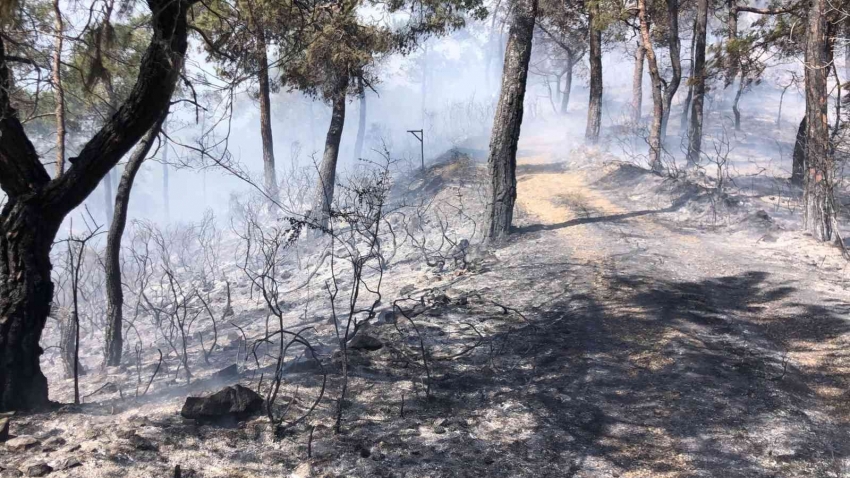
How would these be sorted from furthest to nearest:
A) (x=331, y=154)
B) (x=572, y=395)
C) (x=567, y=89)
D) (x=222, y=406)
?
(x=567, y=89) → (x=331, y=154) → (x=572, y=395) → (x=222, y=406)

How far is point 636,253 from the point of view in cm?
818

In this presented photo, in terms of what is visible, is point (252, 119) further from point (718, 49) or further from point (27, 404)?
point (27, 404)

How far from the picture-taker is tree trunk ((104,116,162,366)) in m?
7.61

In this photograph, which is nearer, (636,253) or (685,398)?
(685,398)

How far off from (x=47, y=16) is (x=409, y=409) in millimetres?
5660

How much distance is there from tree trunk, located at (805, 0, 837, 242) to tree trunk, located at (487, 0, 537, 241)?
13.1 feet

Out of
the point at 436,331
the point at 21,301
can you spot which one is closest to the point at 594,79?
the point at 436,331

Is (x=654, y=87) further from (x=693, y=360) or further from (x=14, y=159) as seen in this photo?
(x=14, y=159)

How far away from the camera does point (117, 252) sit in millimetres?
7875

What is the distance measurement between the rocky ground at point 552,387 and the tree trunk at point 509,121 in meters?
1.32

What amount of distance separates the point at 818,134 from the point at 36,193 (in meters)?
9.43

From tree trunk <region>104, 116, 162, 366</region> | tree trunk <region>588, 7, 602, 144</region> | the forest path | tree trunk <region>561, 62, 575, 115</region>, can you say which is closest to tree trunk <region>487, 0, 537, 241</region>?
the forest path

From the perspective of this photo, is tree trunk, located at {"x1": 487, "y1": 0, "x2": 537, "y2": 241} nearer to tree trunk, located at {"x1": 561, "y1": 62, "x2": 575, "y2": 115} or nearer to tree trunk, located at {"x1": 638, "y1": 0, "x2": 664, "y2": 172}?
tree trunk, located at {"x1": 638, "y1": 0, "x2": 664, "y2": 172}

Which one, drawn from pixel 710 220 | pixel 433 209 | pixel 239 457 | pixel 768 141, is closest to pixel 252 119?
pixel 768 141
